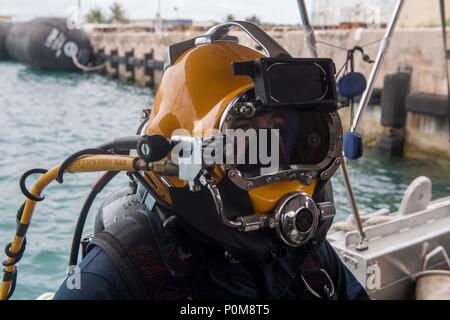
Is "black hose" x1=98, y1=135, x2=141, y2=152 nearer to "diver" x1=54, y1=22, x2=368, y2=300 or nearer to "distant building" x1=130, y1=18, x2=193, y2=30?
"diver" x1=54, y1=22, x2=368, y2=300

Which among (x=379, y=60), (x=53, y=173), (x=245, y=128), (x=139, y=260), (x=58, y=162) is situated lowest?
(x=58, y=162)

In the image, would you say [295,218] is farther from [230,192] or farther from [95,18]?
[95,18]

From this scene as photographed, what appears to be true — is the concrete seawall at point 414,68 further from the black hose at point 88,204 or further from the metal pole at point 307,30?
the black hose at point 88,204

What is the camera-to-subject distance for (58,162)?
816 centimetres

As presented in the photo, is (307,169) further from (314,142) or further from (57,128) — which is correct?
(57,128)

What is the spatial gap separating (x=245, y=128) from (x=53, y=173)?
47 cm

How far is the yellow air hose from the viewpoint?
3.90ft

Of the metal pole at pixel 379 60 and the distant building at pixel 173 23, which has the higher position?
the distant building at pixel 173 23

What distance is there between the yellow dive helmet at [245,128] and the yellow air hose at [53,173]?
7cm

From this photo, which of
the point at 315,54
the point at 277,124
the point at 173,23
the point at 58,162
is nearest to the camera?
the point at 277,124

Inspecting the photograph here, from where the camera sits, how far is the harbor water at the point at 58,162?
475cm

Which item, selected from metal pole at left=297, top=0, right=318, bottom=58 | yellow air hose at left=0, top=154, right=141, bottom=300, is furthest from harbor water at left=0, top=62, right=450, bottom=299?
metal pole at left=297, top=0, right=318, bottom=58

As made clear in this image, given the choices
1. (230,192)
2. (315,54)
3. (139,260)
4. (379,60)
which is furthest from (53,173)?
(379,60)

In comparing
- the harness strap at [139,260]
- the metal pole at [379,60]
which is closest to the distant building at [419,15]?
the metal pole at [379,60]
